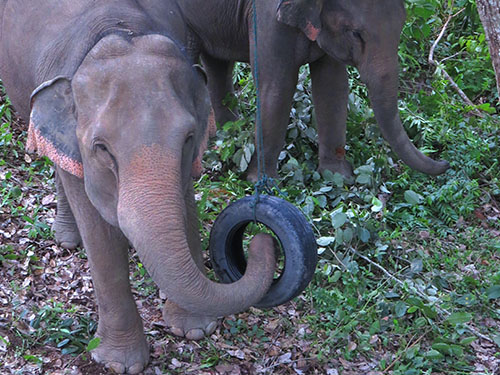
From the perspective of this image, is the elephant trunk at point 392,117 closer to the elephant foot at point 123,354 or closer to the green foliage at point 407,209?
the green foliage at point 407,209

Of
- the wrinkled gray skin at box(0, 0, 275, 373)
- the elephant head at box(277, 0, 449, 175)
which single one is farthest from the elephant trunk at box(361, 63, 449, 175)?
the wrinkled gray skin at box(0, 0, 275, 373)

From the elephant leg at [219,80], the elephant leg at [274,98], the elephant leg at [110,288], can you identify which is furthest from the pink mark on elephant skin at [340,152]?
the elephant leg at [110,288]

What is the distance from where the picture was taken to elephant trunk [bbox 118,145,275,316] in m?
3.01

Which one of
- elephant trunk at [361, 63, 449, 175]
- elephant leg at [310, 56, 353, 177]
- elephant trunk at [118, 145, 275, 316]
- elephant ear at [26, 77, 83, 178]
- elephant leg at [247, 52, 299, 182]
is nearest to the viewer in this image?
elephant trunk at [118, 145, 275, 316]

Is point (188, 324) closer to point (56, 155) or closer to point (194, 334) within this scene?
point (194, 334)

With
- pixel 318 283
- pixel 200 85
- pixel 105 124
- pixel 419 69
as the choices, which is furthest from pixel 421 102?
pixel 105 124

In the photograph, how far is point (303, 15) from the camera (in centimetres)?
500

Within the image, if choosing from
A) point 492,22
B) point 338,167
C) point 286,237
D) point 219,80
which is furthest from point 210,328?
point 219,80

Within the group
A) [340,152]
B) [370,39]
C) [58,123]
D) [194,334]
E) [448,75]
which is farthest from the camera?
[448,75]

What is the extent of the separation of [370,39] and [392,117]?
0.55 meters

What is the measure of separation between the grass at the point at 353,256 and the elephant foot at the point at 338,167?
0.13m

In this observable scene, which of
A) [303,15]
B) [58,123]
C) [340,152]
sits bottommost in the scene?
[58,123]

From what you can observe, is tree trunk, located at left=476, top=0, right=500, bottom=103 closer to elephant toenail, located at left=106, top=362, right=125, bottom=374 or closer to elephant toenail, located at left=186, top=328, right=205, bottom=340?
elephant toenail, located at left=186, top=328, right=205, bottom=340

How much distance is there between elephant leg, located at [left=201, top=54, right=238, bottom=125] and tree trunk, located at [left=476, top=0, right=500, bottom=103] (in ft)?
7.99
